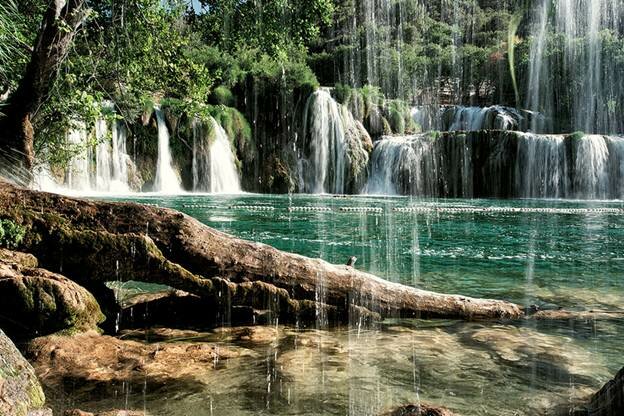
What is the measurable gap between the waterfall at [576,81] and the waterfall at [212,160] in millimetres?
27605

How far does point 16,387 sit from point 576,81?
165ft

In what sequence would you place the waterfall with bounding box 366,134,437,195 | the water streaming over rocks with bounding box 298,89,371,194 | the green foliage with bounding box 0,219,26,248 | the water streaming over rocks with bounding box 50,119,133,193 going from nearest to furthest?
the green foliage with bounding box 0,219,26,248 < the water streaming over rocks with bounding box 50,119,133,193 < the waterfall with bounding box 366,134,437,195 < the water streaming over rocks with bounding box 298,89,371,194

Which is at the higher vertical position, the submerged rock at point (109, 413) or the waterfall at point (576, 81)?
the waterfall at point (576, 81)

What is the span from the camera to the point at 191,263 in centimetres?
483

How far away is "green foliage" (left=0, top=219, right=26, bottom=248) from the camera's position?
4.39 m

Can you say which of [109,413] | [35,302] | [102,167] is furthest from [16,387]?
[102,167]

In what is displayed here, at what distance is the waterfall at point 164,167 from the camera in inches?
1145

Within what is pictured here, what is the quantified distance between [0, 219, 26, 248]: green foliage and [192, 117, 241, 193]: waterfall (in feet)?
85.9

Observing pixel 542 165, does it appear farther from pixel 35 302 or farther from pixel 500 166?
pixel 35 302

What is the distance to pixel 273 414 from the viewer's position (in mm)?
3078

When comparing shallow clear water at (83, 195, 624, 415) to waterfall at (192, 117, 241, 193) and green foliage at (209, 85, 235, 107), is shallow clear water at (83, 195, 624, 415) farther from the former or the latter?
green foliage at (209, 85, 235, 107)

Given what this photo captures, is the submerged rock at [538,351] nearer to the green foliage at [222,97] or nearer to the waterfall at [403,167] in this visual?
the waterfall at [403,167]

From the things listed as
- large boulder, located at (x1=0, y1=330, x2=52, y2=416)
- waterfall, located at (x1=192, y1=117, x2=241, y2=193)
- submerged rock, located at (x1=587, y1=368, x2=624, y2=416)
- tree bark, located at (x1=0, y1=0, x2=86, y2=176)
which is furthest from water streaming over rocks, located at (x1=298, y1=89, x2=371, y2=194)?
large boulder, located at (x1=0, y1=330, x2=52, y2=416)

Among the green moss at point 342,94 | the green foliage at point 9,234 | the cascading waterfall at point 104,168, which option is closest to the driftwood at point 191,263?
the green foliage at point 9,234
